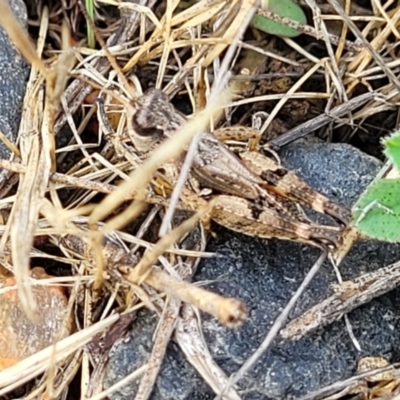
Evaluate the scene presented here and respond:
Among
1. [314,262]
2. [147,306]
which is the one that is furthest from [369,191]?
[147,306]

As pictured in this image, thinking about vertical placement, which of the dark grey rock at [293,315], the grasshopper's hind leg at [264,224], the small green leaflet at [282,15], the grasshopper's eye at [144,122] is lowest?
the dark grey rock at [293,315]

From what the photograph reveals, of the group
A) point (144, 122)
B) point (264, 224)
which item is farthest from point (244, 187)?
point (144, 122)

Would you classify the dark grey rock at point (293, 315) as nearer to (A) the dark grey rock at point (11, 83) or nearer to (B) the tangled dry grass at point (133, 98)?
(B) the tangled dry grass at point (133, 98)

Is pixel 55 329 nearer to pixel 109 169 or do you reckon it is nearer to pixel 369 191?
pixel 109 169

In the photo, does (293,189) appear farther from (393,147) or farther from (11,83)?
(11,83)

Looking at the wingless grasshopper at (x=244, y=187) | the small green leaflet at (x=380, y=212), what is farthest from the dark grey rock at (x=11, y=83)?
the small green leaflet at (x=380, y=212)

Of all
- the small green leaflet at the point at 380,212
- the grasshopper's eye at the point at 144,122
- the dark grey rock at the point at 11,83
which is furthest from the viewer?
the dark grey rock at the point at 11,83
